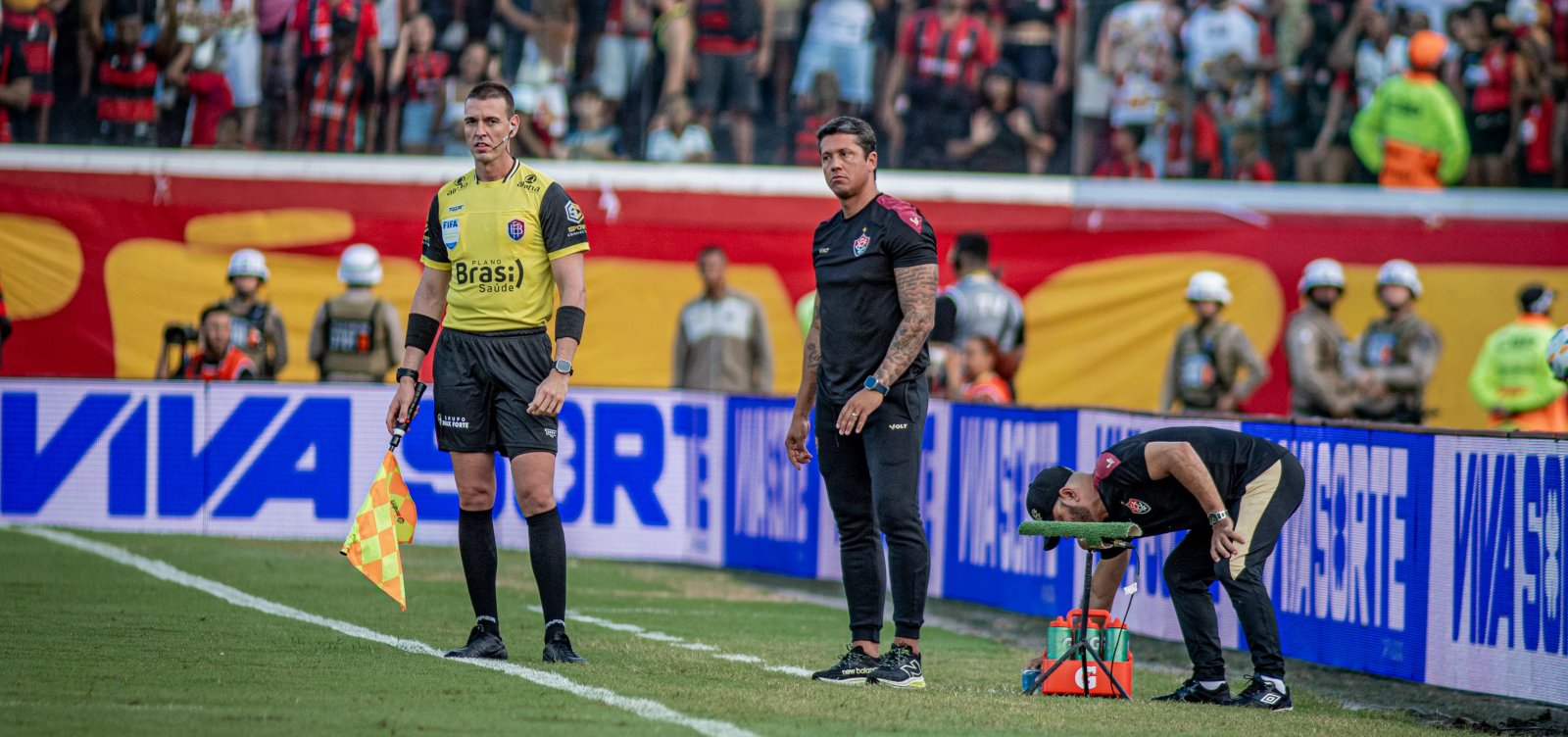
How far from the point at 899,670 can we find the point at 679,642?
197cm

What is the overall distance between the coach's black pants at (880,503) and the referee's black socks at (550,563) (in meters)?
1.03

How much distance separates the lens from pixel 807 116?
19.6 meters

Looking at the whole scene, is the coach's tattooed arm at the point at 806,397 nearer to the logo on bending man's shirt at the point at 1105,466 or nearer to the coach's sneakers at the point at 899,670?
the coach's sneakers at the point at 899,670

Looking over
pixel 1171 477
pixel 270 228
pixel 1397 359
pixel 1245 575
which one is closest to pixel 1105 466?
pixel 1171 477

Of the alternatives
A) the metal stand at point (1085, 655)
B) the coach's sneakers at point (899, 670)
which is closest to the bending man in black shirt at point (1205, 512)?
the metal stand at point (1085, 655)

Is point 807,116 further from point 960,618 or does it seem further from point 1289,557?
point 1289,557

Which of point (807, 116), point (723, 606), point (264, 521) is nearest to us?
point (723, 606)

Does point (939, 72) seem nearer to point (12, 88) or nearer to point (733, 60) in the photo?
point (733, 60)

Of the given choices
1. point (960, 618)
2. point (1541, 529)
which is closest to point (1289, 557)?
point (1541, 529)

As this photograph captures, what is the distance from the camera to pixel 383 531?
25.2 ft

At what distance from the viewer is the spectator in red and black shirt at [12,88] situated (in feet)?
60.5

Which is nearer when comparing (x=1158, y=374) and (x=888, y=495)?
(x=888, y=495)

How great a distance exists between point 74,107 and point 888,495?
13354mm

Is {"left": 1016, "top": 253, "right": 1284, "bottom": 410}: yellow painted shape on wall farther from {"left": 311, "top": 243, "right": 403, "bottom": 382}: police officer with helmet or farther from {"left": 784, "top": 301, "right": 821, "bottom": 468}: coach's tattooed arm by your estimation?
{"left": 784, "top": 301, "right": 821, "bottom": 468}: coach's tattooed arm
